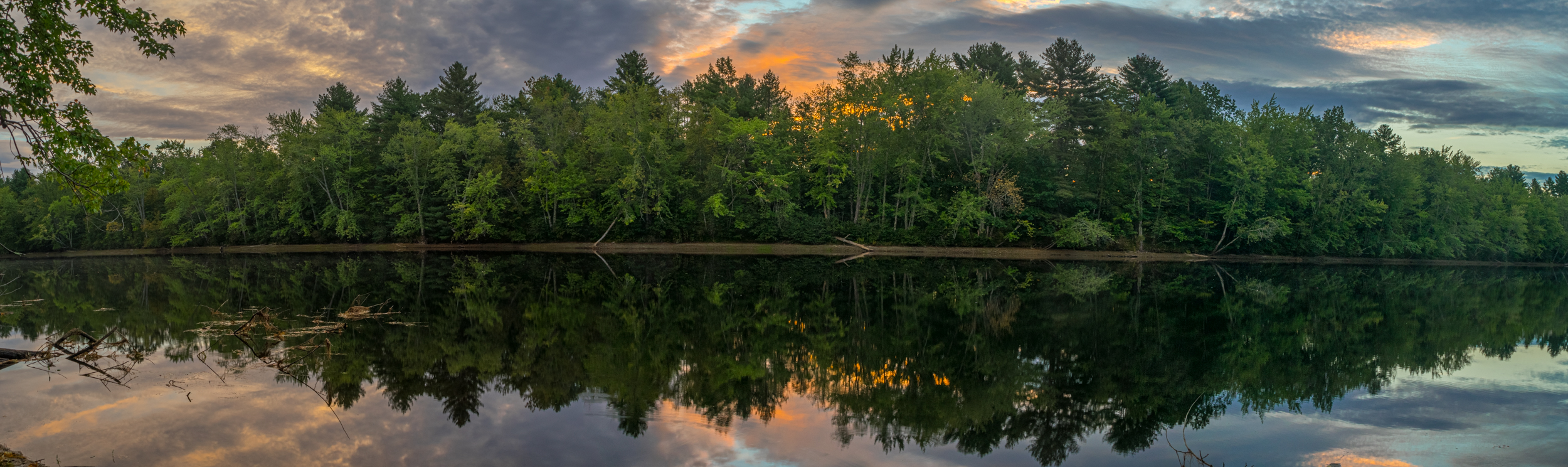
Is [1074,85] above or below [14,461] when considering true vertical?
above

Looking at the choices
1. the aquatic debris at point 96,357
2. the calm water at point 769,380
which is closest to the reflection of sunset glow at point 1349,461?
the calm water at point 769,380

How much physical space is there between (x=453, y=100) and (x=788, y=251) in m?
39.3

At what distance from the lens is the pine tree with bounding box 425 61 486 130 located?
222 feet

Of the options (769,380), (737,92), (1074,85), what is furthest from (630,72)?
(769,380)

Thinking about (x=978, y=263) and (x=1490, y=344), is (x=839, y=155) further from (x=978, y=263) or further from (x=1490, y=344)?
(x=1490, y=344)

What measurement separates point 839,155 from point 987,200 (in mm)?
10385

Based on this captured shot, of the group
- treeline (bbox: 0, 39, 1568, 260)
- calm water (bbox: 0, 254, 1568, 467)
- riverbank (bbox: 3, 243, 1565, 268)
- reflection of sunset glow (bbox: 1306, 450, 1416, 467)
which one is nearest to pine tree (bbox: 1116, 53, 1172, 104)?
treeline (bbox: 0, 39, 1568, 260)

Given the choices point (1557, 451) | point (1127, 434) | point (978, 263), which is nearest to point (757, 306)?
point (1127, 434)

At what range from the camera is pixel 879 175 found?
2034 inches

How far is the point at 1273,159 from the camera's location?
167 feet

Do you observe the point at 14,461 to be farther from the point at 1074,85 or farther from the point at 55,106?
the point at 1074,85

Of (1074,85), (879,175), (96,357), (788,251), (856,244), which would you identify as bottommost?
(96,357)

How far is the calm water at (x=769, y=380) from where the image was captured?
287 inches

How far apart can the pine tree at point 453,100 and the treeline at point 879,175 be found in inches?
223
